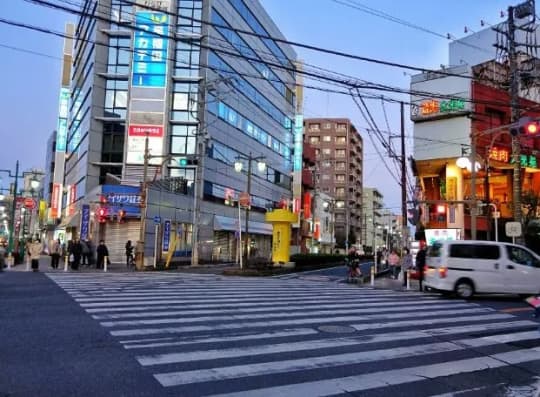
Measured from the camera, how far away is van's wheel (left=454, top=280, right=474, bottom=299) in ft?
53.9

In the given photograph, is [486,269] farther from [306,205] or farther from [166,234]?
[306,205]

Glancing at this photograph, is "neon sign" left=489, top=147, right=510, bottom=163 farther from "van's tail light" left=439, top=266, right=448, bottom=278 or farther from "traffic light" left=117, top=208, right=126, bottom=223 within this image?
"traffic light" left=117, top=208, right=126, bottom=223

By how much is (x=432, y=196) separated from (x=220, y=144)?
18889mm

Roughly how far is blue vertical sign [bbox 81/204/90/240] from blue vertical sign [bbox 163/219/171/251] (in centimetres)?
618

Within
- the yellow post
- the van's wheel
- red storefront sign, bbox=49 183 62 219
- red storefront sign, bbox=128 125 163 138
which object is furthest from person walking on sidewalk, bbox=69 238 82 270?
red storefront sign, bbox=49 183 62 219

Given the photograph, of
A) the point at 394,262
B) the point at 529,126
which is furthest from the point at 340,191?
the point at 529,126

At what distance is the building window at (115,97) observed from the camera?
134 ft

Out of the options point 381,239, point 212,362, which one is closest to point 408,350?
point 212,362

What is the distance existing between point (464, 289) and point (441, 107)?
22.8 m

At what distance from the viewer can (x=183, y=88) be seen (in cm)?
4041

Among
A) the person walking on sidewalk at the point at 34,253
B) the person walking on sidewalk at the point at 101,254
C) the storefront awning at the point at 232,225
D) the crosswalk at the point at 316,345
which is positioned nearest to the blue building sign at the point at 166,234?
the person walking on sidewalk at the point at 101,254

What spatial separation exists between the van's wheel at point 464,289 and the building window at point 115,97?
105 feet

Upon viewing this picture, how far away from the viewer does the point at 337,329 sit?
9.60 m

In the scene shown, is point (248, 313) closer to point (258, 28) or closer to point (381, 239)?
point (258, 28)
